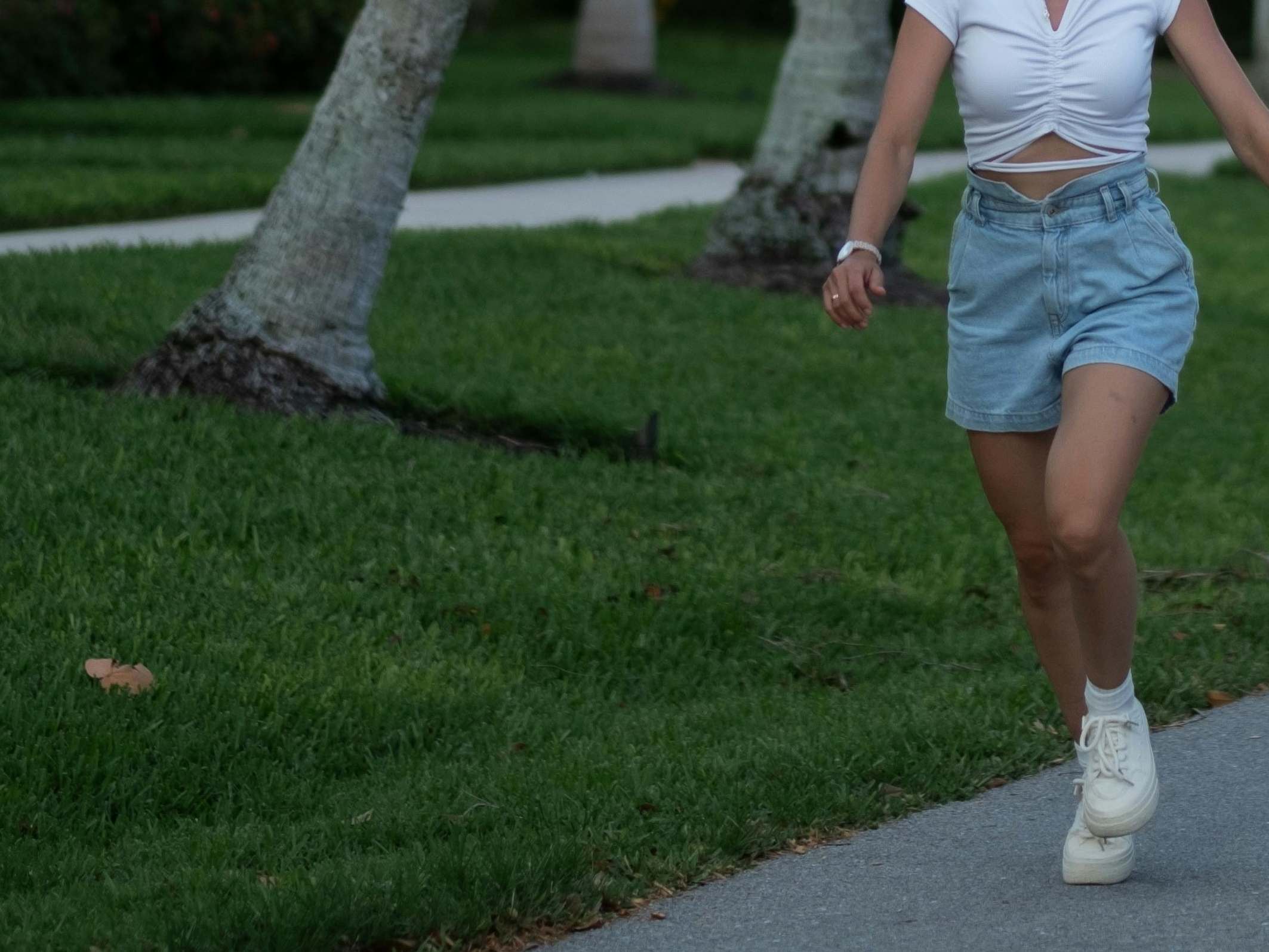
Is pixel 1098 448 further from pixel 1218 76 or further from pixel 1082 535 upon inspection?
pixel 1218 76

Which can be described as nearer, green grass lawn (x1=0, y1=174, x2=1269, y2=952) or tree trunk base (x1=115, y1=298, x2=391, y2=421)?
green grass lawn (x1=0, y1=174, x2=1269, y2=952)

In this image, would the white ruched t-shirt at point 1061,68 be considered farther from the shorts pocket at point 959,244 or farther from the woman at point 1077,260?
the shorts pocket at point 959,244

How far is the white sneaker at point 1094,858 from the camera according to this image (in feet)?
12.2

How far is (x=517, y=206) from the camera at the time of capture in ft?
44.8

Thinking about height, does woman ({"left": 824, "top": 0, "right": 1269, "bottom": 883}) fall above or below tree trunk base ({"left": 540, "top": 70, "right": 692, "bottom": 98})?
above

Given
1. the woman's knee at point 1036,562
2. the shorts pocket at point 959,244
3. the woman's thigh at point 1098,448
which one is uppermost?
the shorts pocket at point 959,244

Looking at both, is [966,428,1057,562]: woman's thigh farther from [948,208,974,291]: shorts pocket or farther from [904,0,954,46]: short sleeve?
[904,0,954,46]: short sleeve

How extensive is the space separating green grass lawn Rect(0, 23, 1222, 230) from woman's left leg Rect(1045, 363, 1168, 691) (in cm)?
863

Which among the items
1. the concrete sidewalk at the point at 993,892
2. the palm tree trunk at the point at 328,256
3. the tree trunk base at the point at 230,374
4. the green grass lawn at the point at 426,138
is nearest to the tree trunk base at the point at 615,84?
the green grass lawn at the point at 426,138

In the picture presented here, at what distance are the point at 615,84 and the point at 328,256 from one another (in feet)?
59.3

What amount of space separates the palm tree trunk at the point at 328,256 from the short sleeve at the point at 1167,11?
391 centimetres

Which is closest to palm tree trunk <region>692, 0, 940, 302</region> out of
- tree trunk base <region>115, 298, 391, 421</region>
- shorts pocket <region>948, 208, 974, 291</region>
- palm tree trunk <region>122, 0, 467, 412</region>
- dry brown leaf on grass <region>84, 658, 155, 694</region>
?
palm tree trunk <region>122, 0, 467, 412</region>

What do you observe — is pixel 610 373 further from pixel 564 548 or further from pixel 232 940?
pixel 232 940

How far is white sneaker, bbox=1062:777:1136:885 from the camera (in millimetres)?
3717
